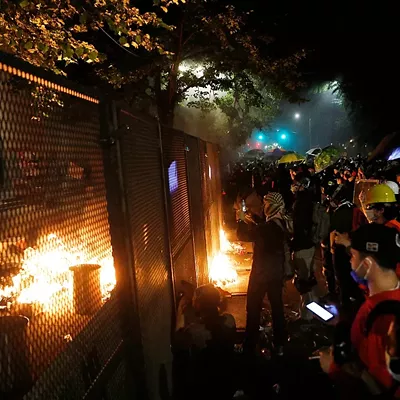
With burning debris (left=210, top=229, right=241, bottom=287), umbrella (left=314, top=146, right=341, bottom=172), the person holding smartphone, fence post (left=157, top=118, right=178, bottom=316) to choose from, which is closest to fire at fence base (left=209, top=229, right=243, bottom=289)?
burning debris (left=210, top=229, right=241, bottom=287)

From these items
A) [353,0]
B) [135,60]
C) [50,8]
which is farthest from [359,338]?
[353,0]

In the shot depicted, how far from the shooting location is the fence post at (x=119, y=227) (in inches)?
115

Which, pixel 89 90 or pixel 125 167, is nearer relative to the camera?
pixel 89 90

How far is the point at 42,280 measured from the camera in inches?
89.4

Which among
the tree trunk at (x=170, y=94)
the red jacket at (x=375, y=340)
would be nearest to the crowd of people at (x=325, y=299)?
the red jacket at (x=375, y=340)

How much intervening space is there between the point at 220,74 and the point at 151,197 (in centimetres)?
1387

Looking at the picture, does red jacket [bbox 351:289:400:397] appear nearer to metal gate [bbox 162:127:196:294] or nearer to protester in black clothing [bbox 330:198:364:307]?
metal gate [bbox 162:127:196:294]

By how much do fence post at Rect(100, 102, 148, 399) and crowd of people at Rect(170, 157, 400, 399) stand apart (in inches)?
44.3

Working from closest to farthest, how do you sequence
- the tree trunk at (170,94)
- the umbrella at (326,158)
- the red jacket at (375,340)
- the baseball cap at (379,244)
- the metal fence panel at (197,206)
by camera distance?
the red jacket at (375,340)
the baseball cap at (379,244)
the metal fence panel at (197,206)
the umbrella at (326,158)
the tree trunk at (170,94)

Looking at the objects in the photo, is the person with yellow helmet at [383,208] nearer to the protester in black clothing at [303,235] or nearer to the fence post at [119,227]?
the protester in black clothing at [303,235]

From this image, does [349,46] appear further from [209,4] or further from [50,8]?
[50,8]

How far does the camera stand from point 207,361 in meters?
3.93

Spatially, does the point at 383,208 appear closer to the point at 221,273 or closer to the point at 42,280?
the point at 221,273

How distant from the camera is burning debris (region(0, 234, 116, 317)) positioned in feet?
7.03
